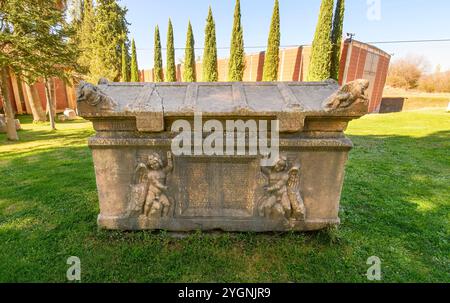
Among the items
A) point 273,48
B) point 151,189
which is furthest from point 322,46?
point 151,189

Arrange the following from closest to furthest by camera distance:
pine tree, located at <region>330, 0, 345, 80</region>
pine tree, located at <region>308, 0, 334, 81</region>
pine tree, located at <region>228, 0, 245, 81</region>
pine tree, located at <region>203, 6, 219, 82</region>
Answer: pine tree, located at <region>308, 0, 334, 81</region>
pine tree, located at <region>330, 0, 345, 80</region>
pine tree, located at <region>228, 0, 245, 81</region>
pine tree, located at <region>203, 6, 219, 82</region>

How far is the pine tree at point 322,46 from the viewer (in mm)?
13172

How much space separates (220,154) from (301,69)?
17.2 m

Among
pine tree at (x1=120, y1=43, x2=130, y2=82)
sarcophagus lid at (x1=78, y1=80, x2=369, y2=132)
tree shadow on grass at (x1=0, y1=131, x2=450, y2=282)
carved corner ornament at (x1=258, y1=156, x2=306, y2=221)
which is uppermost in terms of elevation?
pine tree at (x1=120, y1=43, x2=130, y2=82)

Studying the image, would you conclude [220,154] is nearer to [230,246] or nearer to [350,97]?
[230,246]

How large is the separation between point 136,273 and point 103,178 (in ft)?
3.32

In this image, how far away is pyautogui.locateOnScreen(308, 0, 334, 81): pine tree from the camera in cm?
1317

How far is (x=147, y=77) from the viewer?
2714 cm

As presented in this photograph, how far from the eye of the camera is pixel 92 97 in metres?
2.09

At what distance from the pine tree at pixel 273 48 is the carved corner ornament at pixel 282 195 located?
48.2 ft

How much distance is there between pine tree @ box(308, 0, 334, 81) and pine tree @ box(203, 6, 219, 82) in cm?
685

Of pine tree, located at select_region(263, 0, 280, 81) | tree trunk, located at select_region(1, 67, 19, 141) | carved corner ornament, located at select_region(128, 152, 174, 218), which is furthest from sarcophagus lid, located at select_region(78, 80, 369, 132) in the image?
pine tree, located at select_region(263, 0, 280, 81)

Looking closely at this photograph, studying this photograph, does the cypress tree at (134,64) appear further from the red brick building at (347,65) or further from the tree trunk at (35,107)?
the red brick building at (347,65)

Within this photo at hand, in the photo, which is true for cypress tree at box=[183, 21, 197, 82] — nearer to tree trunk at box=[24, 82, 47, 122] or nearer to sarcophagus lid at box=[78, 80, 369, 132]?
tree trunk at box=[24, 82, 47, 122]
